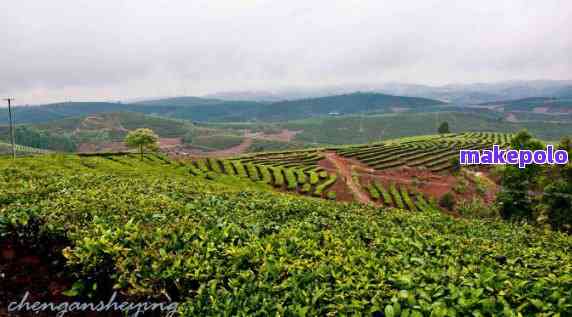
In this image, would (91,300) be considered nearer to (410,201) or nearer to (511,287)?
(511,287)

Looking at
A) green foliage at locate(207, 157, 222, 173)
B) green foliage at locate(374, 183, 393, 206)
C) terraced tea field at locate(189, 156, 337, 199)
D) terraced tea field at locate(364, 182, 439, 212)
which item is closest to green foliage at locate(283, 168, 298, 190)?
terraced tea field at locate(189, 156, 337, 199)

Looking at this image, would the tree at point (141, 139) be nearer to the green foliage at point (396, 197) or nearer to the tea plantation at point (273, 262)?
the green foliage at point (396, 197)

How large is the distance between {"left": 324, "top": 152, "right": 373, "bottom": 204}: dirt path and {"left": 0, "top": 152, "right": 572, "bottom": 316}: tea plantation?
3192 centimetres

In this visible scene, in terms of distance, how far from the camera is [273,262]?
14.7ft

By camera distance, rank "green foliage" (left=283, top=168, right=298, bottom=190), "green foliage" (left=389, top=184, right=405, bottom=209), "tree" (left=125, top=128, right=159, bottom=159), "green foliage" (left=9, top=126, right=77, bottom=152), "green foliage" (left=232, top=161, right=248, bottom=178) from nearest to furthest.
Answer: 1. "green foliage" (left=283, top=168, right=298, bottom=190)
2. "green foliage" (left=389, top=184, right=405, bottom=209)
3. "green foliage" (left=232, top=161, right=248, bottom=178)
4. "tree" (left=125, top=128, right=159, bottom=159)
5. "green foliage" (left=9, top=126, right=77, bottom=152)

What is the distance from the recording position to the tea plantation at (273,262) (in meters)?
3.65

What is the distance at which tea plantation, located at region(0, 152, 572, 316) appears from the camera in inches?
144

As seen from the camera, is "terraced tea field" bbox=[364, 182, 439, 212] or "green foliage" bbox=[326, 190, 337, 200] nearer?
"green foliage" bbox=[326, 190, 337, 200]

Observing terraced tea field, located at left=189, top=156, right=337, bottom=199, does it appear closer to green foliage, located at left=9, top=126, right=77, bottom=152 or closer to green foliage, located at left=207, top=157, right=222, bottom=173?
green foliage, located at left=207, top=157, right=222, bottom=173

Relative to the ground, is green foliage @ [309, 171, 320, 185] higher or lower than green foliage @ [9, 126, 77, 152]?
lower

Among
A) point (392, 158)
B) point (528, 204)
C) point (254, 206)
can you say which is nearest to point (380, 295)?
point (254, 206)

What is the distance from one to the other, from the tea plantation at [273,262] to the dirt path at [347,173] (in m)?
31.9

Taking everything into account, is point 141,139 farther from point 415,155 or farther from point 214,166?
point 415,155

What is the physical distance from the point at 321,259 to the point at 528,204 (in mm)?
38242
